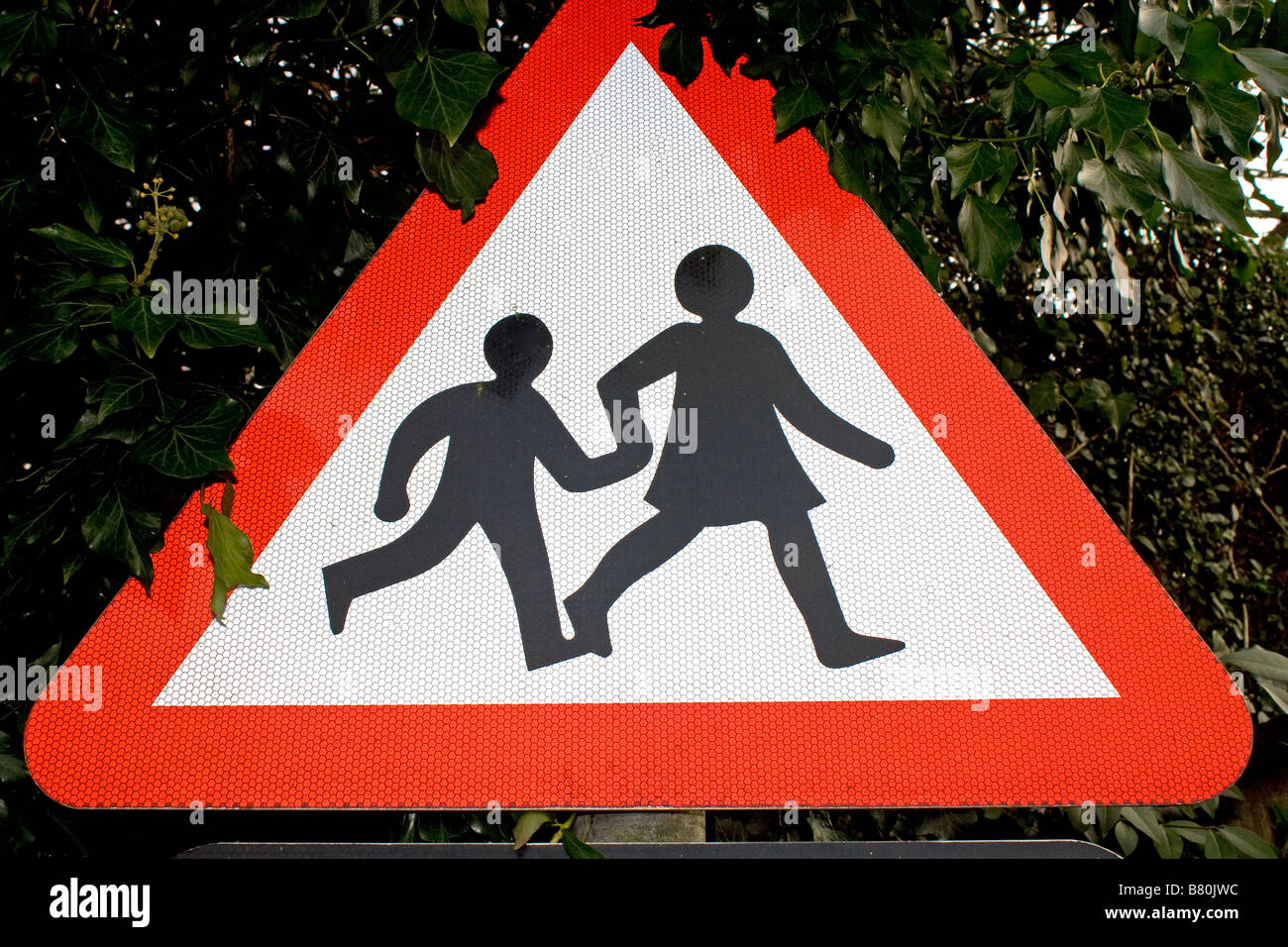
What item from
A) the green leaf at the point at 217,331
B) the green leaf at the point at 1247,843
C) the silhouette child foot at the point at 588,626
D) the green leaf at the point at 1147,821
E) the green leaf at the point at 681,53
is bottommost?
the green leaf at the point at 1147,821

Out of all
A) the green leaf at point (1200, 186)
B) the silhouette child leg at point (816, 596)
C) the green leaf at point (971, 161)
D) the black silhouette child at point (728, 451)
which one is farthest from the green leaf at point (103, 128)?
the green leaf at point (1200, 186)

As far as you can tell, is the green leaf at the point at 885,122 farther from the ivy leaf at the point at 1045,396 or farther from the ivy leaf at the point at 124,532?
the ivy leaf at the point at 1045,396

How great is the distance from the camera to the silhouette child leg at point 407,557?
2.88 ft

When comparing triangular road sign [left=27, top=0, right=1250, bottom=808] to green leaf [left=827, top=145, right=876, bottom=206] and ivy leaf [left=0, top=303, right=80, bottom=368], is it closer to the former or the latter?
green leaf [left=827, top=145, right=876, bottom=206]

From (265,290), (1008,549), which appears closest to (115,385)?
(265,290)

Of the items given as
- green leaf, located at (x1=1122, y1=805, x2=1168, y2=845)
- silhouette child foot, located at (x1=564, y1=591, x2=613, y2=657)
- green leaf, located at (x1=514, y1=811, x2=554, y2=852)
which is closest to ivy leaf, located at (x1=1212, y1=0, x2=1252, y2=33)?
silhouette child foot, located at (x1=564, y1=591, x2=613, y2=657)

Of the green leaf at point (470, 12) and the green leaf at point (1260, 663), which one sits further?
the green leaf at point (1260, 663)

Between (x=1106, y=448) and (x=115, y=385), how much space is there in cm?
306

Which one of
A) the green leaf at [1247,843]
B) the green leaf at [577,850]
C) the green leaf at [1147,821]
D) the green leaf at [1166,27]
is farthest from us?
the green leaf at [1147,821]

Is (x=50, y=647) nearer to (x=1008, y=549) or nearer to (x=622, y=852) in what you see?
(x=622, y=852)

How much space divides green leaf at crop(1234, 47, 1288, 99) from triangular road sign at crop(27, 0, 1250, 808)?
0.43 meters

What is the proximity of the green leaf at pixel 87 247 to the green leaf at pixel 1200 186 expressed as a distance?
128 cm
